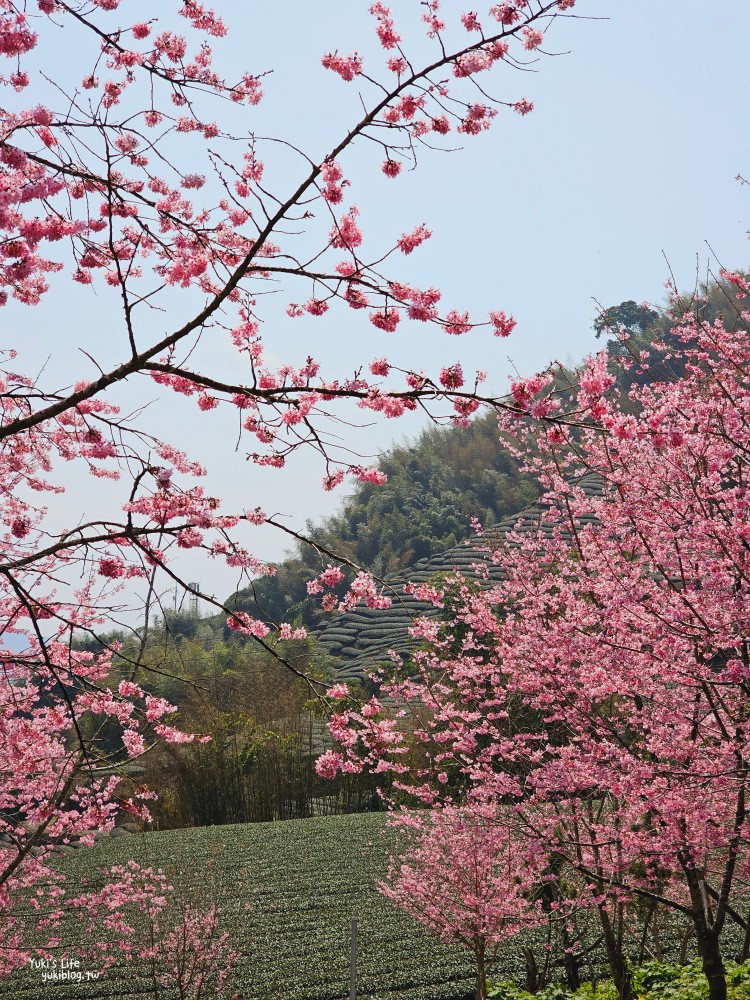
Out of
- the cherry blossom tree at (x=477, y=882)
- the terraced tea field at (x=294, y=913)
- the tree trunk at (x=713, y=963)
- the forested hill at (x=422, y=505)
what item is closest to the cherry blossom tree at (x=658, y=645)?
the tree trunk at (x=713, y=963)

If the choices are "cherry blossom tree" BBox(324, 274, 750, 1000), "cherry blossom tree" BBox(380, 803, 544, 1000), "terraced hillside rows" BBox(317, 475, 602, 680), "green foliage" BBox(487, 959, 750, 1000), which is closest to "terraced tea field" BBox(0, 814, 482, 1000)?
"green foliage" BBox(487, 959, 750, 1000)

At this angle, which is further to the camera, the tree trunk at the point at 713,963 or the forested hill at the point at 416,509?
the forested hill at the point at 416,509

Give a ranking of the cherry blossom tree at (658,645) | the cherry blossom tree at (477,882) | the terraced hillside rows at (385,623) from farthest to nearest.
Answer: the terraced hillside rows at (385,623), the cherry blossom tree at (477,882), the cherry blossom tree at (658,645)

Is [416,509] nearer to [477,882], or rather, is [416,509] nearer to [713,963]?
[477,882]

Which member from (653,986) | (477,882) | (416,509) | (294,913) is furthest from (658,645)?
(416,509)

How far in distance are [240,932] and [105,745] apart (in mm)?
20113

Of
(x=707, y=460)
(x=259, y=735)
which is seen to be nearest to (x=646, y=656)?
(x=707, y=460)

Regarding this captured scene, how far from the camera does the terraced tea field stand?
10.8 meters

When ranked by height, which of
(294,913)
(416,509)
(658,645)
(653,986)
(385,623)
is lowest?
(653,986)

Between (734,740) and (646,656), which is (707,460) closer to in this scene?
(646,656)

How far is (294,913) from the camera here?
1372cm

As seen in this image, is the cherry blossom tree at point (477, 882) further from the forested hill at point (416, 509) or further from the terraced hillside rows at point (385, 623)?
the forested hill at point (416, 509)

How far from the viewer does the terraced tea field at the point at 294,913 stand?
10.8m

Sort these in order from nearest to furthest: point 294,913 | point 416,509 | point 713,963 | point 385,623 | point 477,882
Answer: point 713,963 → point 477,882 → point 294,913 → point 385,623 → point 416,509
